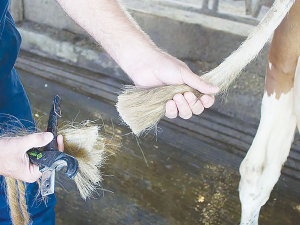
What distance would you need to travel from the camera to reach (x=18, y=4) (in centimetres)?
337

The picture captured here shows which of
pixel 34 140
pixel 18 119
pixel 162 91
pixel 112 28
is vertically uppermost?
pixel 112 28

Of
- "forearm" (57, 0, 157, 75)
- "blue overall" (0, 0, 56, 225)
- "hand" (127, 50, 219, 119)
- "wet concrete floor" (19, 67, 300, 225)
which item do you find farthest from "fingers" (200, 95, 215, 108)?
"wet concrete floor" (19, 67, 300, 225)

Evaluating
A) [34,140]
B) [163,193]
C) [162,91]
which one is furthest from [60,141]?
[163,193]

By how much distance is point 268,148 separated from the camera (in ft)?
4.94

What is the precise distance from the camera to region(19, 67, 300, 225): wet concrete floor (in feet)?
5.93

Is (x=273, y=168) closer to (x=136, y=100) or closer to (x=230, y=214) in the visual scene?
(x=230, y=214)

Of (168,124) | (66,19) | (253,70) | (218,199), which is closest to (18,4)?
(66,19)

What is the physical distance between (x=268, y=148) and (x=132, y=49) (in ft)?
2.21

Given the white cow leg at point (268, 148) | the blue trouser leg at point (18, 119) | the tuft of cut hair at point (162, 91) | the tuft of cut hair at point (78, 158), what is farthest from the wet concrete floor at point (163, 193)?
the tuft of cut hair at point (162, 91)

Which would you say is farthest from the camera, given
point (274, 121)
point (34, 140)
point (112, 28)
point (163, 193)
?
point (163, 193)

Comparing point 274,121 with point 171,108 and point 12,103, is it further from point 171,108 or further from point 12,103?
point 12,103

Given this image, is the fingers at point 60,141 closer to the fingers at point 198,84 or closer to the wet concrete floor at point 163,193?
the fingers at point 198,84

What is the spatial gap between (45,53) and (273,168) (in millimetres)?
2216

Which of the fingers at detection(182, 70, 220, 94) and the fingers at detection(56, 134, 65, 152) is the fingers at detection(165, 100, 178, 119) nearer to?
the fingers at detection(182, 70, 220, 94)
